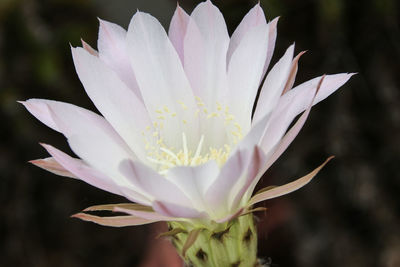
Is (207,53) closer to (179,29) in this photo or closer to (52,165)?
(179,29)

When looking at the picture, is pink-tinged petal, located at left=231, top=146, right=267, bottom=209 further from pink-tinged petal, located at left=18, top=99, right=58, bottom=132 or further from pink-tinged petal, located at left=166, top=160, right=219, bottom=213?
pink-tinged petal, located at left=18, top=99, right=58, bottom=132

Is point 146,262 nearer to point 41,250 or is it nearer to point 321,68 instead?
point 41,250

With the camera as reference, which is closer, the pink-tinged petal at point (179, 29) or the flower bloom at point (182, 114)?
the flower bloom at point (182, 114)

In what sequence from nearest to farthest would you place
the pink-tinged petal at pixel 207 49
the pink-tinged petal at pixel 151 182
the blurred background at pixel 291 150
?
the pink-tinged petal at pixel 151 182, the pink-tinged petal at pixel 207 49, the blurred background at pixel 291 150

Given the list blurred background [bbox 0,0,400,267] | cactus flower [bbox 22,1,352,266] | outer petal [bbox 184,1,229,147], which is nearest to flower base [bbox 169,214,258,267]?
cactus flower [bbox 22,1,352,266]

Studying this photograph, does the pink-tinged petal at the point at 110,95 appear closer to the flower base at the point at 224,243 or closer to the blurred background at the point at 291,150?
the flower base at the point at 224,243

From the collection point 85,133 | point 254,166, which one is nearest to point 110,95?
point 85,133

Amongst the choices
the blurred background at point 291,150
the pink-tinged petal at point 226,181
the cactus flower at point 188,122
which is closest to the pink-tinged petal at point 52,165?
the cactus flower at point 188,122
